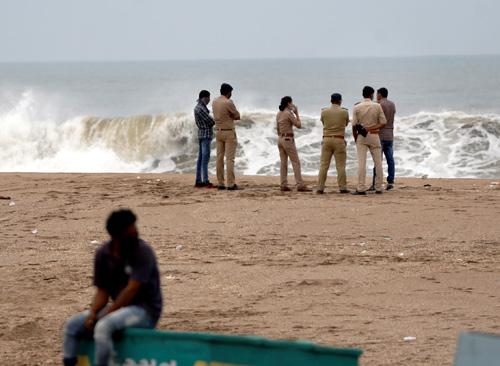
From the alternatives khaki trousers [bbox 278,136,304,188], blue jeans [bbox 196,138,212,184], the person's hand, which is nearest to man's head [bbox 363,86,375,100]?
khaki trousers [bbox 278,136,304,188]

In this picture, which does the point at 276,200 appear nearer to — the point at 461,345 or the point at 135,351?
the point at 135,351

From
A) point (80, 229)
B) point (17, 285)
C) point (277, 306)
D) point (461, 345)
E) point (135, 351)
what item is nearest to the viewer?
point (461, 345)

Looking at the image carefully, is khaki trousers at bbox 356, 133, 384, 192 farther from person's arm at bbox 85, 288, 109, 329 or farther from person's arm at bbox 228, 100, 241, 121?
person's arm at bbox 85, 288, 109, 329

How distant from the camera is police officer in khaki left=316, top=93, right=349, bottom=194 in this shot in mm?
15930

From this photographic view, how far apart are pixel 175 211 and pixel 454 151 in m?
13.6

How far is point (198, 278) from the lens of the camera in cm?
1057

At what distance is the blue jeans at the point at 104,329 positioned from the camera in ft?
20.4

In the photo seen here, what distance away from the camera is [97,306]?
655 cm

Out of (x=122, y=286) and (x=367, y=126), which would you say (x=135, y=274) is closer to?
(x=122, y=286)

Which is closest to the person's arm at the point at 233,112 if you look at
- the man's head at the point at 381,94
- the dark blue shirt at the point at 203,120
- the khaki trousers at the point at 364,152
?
the dark blue shirt at the point at 203,120

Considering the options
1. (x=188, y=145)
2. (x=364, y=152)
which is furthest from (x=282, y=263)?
Result: (x=188, y=145)

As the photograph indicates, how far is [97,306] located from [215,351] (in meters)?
1.03

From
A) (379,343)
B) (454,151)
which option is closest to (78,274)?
(379,343)

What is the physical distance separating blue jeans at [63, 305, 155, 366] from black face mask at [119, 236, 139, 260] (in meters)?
0.33
